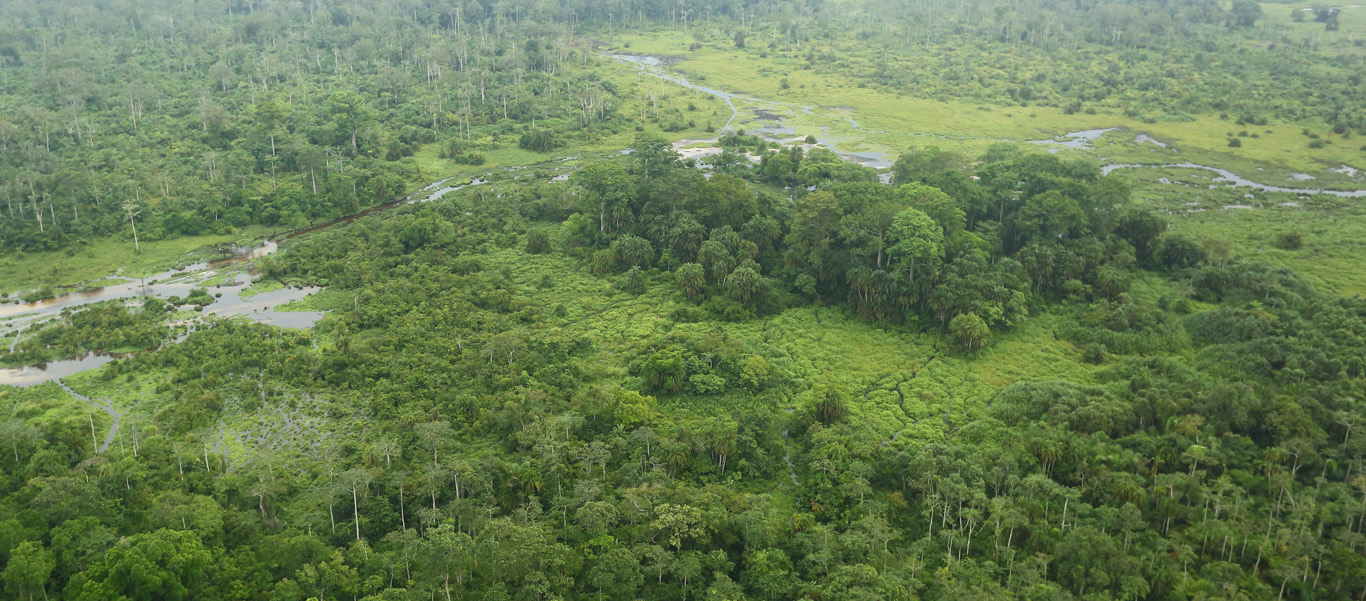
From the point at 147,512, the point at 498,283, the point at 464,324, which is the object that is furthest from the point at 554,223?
the point at 147,512

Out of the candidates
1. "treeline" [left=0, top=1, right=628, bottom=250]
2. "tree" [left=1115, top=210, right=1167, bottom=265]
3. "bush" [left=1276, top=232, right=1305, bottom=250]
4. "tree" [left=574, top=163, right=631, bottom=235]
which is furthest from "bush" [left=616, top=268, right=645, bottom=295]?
"bush" [left=1276, top=232, right=1305, bottom=250]

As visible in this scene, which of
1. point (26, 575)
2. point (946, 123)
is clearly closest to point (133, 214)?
point (26, 575)

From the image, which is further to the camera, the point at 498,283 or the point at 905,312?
the point at 498,283

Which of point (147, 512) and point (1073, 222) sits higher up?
point (1073, 222)

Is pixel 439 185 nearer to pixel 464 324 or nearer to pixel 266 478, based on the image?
pixel 464 324

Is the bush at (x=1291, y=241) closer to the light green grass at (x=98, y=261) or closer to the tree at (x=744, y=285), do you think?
the tree at (x=744, y=285)

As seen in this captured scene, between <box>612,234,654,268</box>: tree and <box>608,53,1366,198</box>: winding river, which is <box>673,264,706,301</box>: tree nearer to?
<box>612,234,654,268</box>: tree
